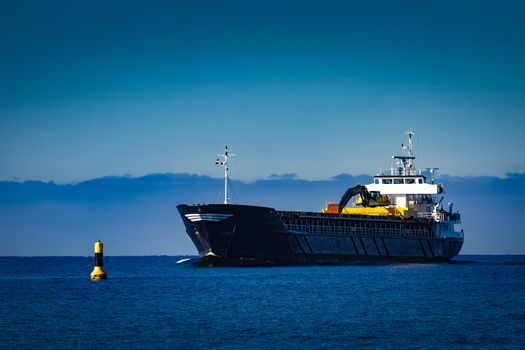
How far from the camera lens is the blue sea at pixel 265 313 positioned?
3612 centimetres

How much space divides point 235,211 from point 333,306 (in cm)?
2553

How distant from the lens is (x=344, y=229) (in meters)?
87.6

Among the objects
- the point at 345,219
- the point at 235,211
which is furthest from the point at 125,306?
the point at 345,219

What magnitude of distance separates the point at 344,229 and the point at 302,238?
25.4 feet

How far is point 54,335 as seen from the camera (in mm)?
37656

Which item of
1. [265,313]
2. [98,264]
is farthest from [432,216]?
[265,313]

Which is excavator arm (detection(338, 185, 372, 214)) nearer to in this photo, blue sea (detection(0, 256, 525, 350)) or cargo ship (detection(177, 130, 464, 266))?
cargo ship (detection(177, 130, 464, 266))

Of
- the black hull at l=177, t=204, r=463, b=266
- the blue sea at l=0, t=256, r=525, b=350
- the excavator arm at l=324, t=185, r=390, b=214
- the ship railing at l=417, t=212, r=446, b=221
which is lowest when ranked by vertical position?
the blue sea at l=0, t=256, r=525, b=350

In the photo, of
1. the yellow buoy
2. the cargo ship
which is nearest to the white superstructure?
the cargo ship

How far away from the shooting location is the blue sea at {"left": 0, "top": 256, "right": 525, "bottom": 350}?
36125mm

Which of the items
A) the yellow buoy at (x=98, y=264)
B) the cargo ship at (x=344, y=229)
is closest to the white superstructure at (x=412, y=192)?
the cargo ship at (x=344, y=229)

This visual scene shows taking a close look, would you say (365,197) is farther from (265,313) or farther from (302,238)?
(265,313)

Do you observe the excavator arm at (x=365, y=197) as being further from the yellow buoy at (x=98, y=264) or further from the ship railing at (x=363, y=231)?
the yellow buoy at (x=98, y=264)

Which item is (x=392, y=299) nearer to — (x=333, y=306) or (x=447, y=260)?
(x=333, y=306)
